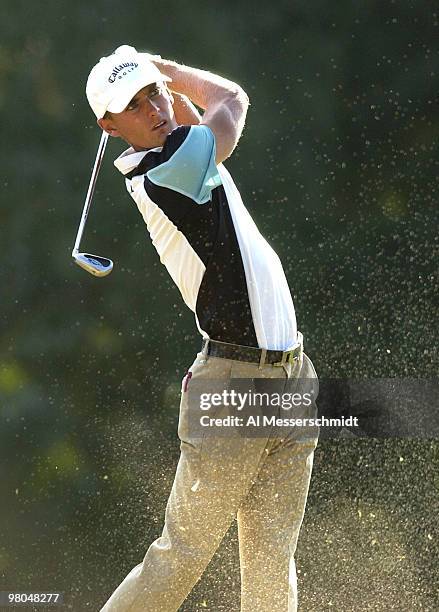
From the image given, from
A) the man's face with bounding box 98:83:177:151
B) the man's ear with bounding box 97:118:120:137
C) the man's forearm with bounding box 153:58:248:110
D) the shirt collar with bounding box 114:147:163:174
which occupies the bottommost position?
the shirt collar with bounding box 114:147:163:174

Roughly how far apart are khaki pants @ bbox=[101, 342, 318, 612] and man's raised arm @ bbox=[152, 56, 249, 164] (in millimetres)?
428

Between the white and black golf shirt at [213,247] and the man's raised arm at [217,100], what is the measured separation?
0.14 feet

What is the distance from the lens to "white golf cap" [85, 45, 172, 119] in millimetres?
2078

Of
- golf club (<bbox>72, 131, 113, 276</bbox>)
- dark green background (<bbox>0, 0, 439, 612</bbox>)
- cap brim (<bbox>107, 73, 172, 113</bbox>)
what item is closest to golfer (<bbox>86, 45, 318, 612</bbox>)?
cap brim (<bbox>107, 73, 172, 113</bbox>)

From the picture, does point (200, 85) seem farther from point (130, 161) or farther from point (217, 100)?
point (130, 161)

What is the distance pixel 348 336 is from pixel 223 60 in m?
0.83

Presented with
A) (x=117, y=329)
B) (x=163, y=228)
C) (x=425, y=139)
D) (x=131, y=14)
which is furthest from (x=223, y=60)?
→ (x=163, y=228)

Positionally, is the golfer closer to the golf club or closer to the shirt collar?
the shirt collar

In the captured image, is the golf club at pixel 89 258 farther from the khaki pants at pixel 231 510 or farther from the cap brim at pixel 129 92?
the khaki pants at pixel 231 510

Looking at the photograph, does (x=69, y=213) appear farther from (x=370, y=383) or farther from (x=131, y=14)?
(x=370, y=383)

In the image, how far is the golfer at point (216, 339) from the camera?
2107mm

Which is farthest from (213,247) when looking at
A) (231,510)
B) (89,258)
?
(231,510)

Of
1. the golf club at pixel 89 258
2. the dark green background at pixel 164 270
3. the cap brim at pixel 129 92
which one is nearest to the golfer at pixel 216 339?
the cap brim at pixel 129 92

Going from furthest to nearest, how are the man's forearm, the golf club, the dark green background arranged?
the dark green background < the golf club < the man's forearm
